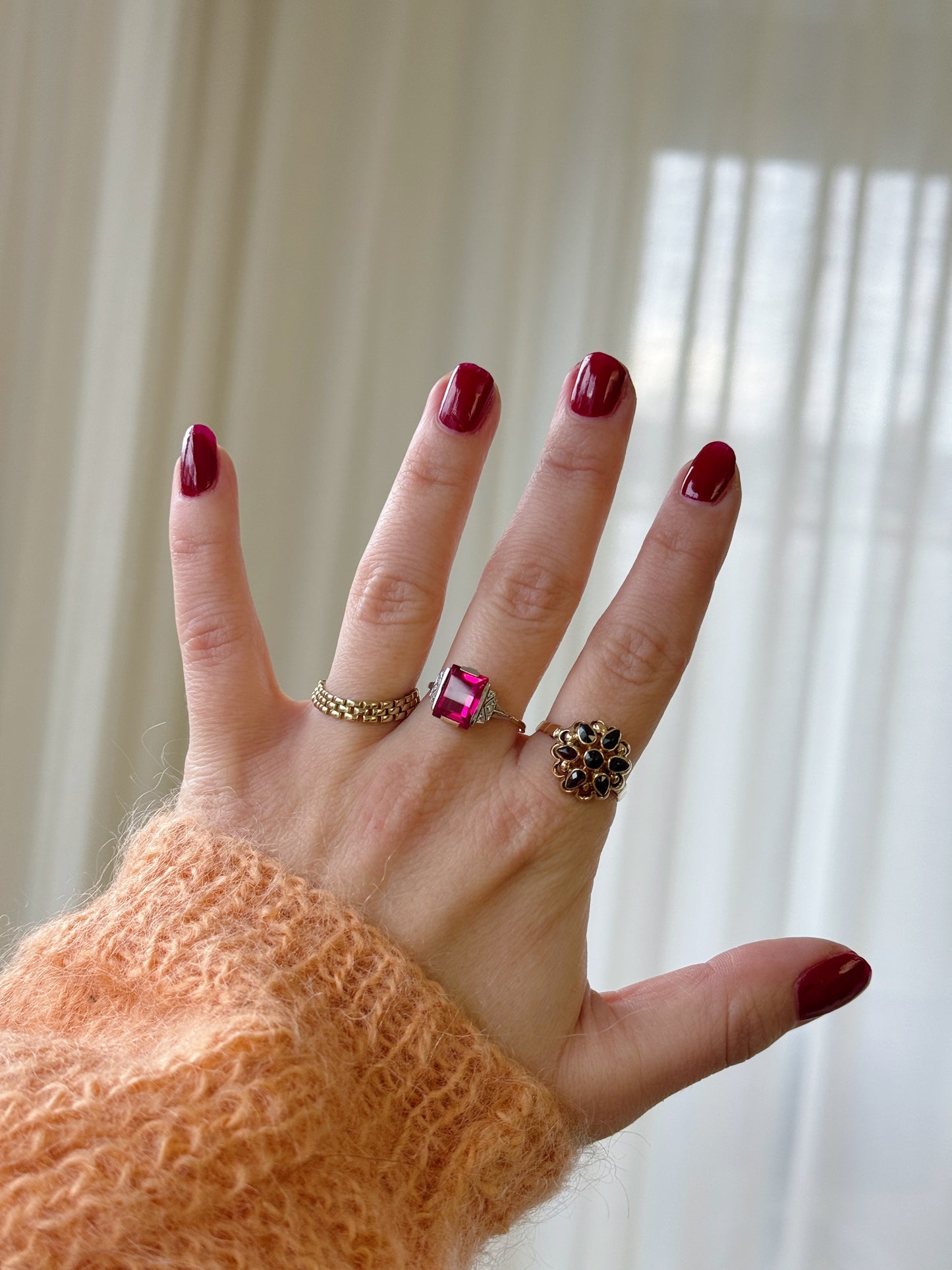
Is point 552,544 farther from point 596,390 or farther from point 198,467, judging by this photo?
point 198,467

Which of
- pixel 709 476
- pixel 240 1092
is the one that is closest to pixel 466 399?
pixel 709 476

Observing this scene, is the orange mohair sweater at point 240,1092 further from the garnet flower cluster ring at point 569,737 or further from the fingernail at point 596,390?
the fingernail at point 596,390

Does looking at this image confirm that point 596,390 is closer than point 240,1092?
No

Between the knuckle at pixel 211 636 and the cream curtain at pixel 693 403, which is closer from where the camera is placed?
the knuckle at pixel 211 636

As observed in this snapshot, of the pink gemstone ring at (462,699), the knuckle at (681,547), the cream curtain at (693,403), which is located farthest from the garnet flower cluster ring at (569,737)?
the cream curtain at (693,403)

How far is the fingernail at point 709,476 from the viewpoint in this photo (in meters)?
0.60

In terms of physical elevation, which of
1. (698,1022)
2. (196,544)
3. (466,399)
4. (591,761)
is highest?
(466,399)

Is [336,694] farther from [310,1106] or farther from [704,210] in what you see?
[704,210]

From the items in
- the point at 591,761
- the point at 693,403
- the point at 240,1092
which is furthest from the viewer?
the point at 693,403

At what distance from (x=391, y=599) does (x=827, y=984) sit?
0.37 meters

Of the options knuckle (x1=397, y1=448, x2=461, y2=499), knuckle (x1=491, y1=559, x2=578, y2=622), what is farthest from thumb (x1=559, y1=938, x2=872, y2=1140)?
knuckle (x1=397, y1=448, x2=461, y2=499)

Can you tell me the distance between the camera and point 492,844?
0.58 meters

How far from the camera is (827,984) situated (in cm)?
60

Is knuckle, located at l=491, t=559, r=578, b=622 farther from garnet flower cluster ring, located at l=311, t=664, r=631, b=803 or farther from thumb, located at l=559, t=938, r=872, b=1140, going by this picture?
thumb, located at l=559, t=938, r=872, b=1140
